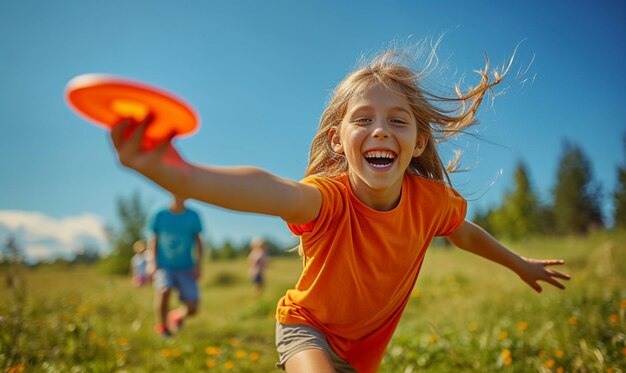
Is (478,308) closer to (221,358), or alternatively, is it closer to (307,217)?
(221,358)

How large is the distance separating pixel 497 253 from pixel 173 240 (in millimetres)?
4422

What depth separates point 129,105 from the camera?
1.08 meters

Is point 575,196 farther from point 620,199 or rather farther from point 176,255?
point 176,255

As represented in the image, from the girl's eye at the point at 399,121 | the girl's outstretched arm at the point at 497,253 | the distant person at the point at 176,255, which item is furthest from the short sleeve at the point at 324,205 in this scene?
the distant person at the point at 176,255

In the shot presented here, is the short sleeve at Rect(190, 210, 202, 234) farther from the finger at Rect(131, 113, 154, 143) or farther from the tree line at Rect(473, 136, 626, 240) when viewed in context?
the tree line at Rect(473, 136, 626, 240)

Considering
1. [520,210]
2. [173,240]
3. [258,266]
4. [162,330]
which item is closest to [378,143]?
[162,330]

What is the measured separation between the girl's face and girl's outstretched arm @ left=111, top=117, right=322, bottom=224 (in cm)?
56

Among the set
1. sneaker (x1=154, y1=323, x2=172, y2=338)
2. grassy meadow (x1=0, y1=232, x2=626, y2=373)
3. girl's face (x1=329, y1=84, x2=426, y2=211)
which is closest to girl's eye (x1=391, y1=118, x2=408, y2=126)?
girl's face (x1=329, y1=84, x2=426, y2=211)

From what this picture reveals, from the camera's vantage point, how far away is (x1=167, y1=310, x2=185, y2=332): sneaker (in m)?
5.66

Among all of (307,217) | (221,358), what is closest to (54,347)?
(221,358)

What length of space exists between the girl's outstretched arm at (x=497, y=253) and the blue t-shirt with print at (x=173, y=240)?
4.18m

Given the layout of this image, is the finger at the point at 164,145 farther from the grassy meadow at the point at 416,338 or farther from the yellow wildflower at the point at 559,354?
the yellow wildflower at the point at 559,354

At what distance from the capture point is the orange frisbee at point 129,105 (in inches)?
38.6

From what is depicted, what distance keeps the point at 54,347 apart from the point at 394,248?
3026 mm
